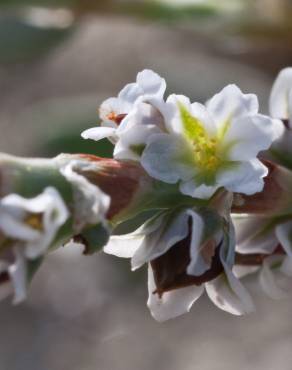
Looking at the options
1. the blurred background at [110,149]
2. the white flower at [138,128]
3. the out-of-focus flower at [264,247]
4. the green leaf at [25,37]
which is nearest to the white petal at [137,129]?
the white flower at [138,128]

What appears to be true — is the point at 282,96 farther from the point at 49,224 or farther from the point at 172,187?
the point at 49,224

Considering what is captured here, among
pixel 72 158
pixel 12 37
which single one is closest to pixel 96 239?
pixel 72 158

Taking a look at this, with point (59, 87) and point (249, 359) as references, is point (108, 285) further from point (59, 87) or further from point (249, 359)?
point (59, 87)

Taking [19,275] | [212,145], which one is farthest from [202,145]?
[19,275]

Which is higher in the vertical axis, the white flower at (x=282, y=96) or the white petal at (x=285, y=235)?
the white flower at (x=282, y=96)

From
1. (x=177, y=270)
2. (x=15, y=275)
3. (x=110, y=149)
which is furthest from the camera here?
(x=110, y=149)

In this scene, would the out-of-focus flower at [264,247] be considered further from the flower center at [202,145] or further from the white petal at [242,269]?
the flower center at [202,145]
